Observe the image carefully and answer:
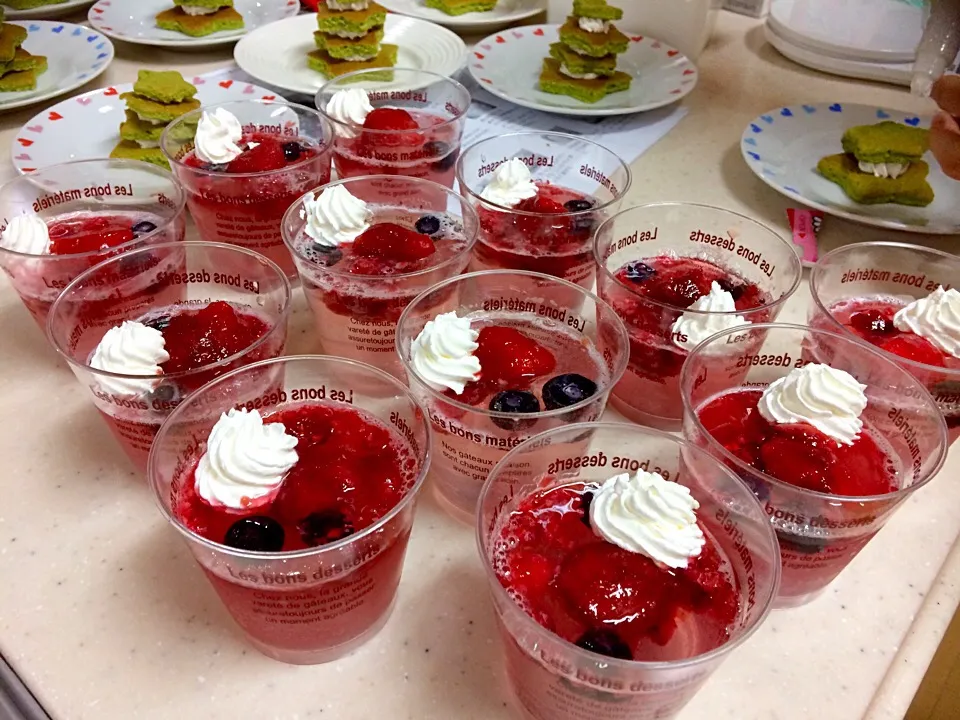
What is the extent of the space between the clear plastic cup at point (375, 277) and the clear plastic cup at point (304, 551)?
20cm

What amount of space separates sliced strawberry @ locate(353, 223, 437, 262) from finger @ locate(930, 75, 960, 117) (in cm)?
99

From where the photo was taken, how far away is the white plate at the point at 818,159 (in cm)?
160

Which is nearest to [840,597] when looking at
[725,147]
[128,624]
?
[128,624]

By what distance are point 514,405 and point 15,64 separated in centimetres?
171

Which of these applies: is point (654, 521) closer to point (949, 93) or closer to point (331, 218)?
point (331, 218)

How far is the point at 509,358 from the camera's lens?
1.07 m

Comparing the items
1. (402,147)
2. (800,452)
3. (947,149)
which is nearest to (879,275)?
(947,149)

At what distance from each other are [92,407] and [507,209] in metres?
0.74

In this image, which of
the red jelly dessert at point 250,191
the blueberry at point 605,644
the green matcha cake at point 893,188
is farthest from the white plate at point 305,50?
the blueberry at point 605,644

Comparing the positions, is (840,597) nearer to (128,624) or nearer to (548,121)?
(128,624)

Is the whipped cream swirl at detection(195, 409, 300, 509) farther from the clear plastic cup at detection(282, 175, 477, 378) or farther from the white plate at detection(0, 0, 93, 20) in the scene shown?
the white plate at detection(0, 0, 93, 20)

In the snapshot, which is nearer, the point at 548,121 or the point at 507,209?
the point at 507,209

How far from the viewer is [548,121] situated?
1.98 m

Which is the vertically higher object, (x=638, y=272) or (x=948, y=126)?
(x=948, y=126)
